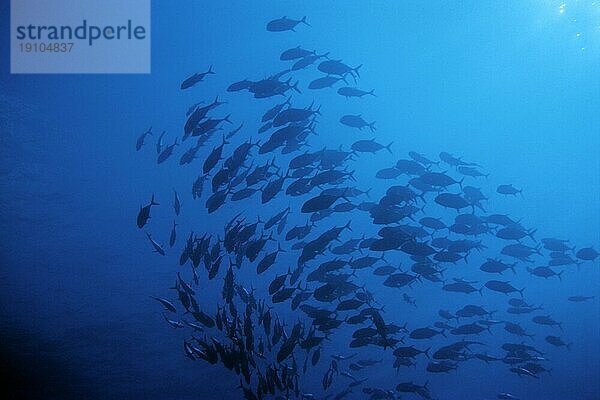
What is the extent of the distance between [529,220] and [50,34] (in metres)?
34.3

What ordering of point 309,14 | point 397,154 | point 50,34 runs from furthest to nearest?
point 397,154
point 309,14
point 50,34

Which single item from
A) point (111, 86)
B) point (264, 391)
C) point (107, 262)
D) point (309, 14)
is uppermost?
point (309, 14)

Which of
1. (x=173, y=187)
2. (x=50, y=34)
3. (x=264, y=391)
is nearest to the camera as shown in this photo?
(x=264, y=391)

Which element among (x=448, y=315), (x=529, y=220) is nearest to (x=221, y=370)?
(x=448, y=315)

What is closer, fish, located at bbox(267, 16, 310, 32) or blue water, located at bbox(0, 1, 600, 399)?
fish, located at bbox(267, 16, 310, 32)

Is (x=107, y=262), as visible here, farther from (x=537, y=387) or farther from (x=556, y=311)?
(x=556, y=311)

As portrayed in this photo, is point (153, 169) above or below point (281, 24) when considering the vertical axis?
above

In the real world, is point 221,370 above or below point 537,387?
above

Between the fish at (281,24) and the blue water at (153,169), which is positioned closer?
the fish at (281,24)

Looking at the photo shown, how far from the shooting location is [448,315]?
802cm

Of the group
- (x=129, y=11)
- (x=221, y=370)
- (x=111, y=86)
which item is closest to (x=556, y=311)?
(x=221, y=370)

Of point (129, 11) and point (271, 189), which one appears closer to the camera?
point (271, 189)

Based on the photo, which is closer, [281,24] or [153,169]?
[281,24]

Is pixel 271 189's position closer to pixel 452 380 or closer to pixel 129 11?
pixel 129 11
